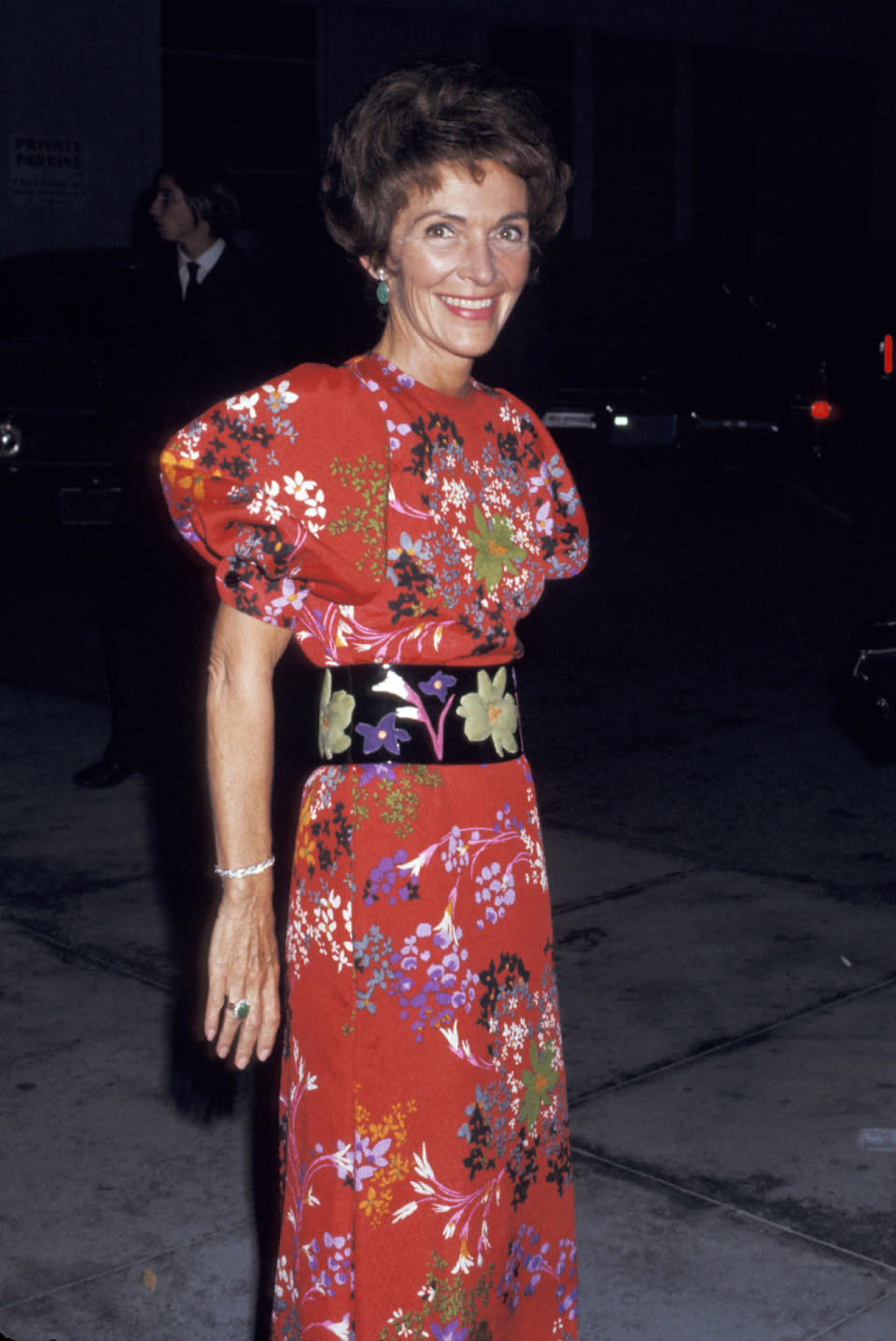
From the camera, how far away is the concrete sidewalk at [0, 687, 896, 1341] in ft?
10.2

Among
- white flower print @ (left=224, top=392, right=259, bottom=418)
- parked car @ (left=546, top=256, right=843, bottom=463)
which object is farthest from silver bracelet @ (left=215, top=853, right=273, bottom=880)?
parked car @ (left=546, top=256, right=843, bottom=463)

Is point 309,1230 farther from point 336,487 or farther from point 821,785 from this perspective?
point 821,785

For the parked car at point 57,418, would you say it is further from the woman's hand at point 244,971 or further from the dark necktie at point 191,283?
the woman's hand at point 244,971

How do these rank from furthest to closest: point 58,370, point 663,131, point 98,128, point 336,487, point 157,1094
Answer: point 663,131, point 98,128, point 58,370, point 157,1094, point 336,487

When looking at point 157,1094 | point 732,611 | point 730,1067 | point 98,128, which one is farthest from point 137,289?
point 98,128

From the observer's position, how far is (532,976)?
2.32 metres

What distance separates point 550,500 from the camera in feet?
8.15

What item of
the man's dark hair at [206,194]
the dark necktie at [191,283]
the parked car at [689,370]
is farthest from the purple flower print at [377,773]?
the parked car at [689,370]

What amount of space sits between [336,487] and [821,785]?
463 centimetres

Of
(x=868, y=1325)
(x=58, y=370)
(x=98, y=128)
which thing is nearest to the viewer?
(x=868, y=1325)

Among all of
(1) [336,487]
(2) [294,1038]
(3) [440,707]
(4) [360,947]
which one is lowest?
(2) [294,1038]

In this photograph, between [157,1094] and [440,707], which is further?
[157,1094]

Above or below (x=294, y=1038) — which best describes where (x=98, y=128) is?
above

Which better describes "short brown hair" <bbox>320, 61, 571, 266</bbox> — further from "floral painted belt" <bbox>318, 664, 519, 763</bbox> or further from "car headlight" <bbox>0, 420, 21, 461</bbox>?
"car headlight" <bbox>0, 420, 21, 461</bbox>
